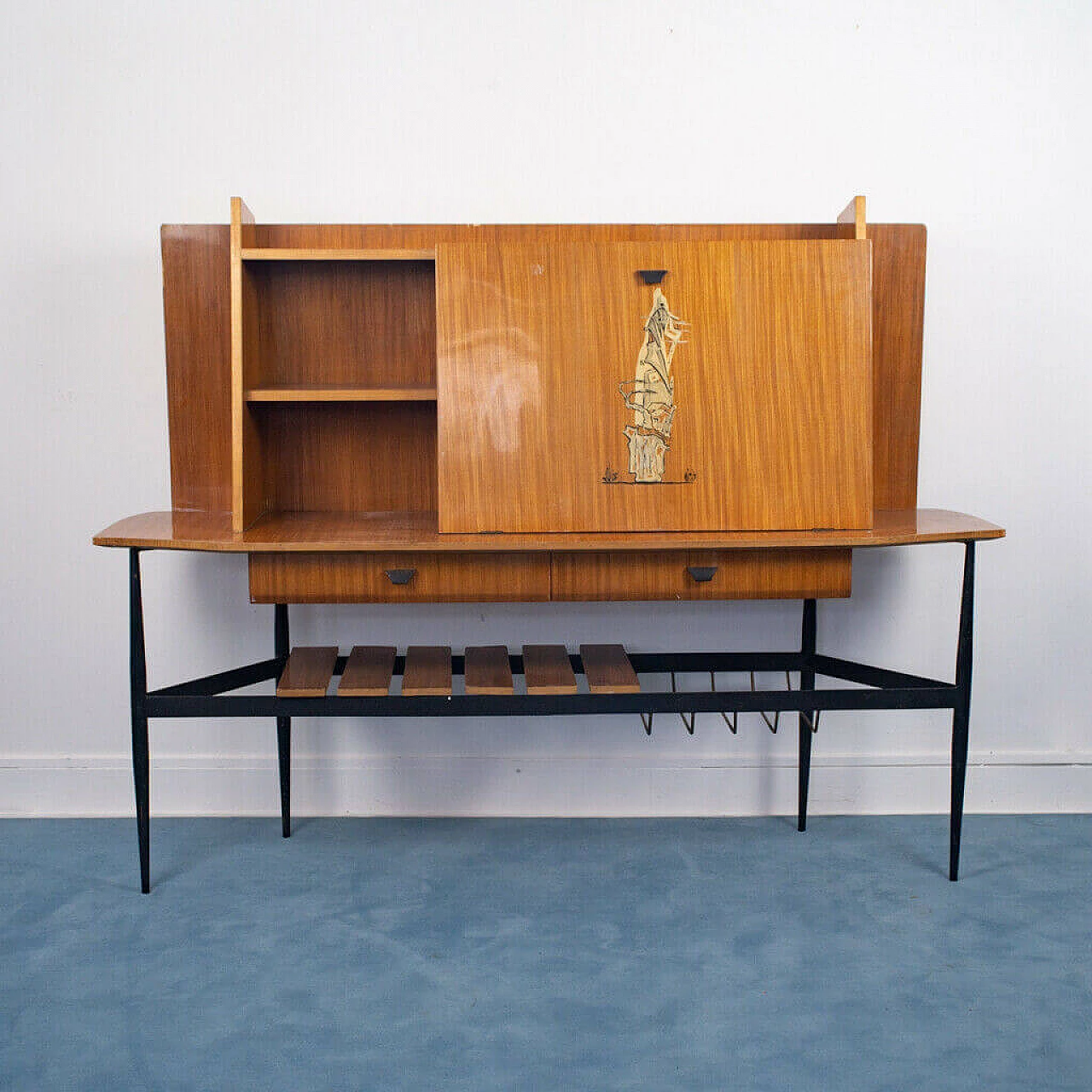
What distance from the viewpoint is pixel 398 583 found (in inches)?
92.8

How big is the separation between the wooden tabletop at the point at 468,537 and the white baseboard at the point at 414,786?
87cm

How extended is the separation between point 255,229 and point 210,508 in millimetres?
736

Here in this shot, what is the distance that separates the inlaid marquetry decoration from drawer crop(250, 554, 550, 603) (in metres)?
0.30

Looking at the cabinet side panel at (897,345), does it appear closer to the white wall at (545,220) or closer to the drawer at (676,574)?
the white wall at (545,220)

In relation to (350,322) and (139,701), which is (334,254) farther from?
Result: (139,701)

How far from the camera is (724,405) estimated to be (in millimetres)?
2410

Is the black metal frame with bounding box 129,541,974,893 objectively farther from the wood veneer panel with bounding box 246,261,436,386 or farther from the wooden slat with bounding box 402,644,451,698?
the wood veneer panel with bounding box 246,261,436,386

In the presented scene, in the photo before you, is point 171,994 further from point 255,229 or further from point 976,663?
point 976,663

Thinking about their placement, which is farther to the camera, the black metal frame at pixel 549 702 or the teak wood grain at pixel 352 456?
the teak wood grain at pixel 352 456

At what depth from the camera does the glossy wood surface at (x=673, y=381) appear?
2.38 m

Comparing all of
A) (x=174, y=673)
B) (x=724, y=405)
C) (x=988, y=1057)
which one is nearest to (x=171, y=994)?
(x=174, y=673)

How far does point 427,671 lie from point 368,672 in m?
0.15

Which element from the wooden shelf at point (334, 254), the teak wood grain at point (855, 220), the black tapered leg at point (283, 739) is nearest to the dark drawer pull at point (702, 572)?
the teak wood grain at point (855, 220)

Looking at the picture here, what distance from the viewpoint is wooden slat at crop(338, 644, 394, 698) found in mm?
2416
